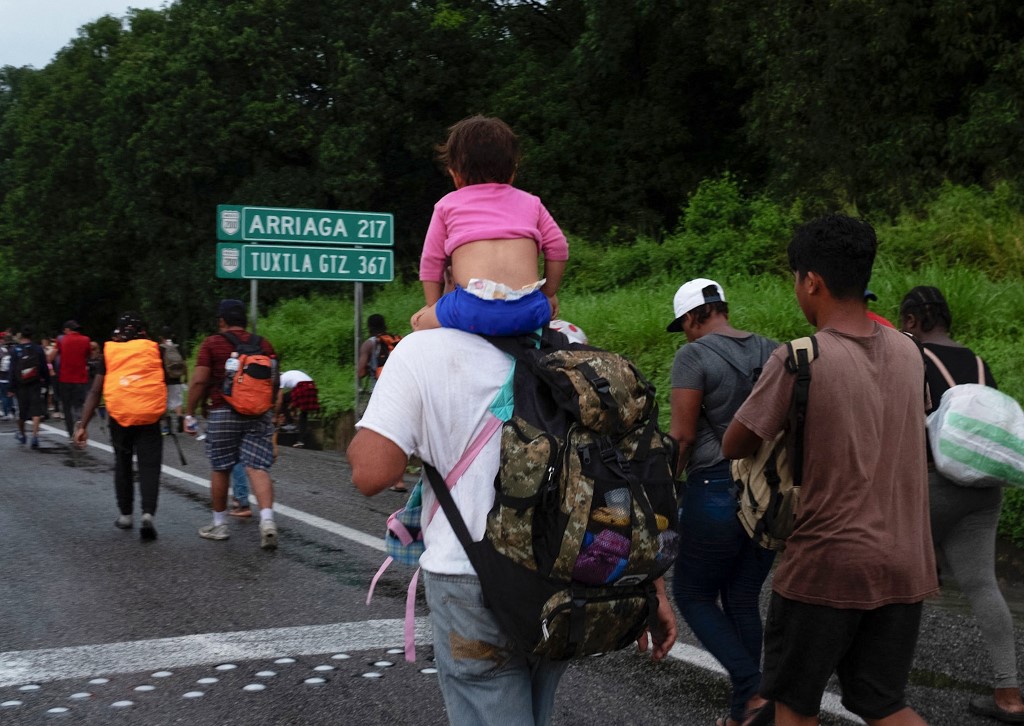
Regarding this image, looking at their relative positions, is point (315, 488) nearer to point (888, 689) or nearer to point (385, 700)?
point (385, 700)

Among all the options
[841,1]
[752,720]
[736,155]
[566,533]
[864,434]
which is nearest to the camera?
[566,533]

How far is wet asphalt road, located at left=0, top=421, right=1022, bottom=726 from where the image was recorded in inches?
184

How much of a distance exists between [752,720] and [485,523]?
220 centimetres

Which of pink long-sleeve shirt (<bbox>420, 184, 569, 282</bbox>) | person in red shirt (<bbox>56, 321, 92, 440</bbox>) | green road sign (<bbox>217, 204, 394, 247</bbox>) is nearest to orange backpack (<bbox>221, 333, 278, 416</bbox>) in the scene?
pink long-sleeve shirt (<bbox>420, 184, 569, 282</bbox>)

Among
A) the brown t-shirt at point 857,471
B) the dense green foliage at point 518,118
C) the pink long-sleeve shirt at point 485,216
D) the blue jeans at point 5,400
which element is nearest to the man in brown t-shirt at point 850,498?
the brown t-shirt at point 857,471

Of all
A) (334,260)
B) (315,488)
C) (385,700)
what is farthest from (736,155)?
(385,700)

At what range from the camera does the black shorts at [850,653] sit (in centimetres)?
303

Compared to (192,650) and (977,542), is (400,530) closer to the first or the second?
(977,542)

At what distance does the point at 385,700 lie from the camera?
15.6ft

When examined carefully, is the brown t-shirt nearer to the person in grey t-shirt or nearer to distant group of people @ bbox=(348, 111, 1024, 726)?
distant group of people @ bbox=(348, 111, 1024, 726)

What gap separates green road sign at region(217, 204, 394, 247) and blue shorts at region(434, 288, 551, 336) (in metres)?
12.7

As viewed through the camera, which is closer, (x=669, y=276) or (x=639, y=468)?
(x=639, y=468)

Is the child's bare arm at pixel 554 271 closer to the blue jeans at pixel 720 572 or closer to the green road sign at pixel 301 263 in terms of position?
the blue jeans at pixel 720 572

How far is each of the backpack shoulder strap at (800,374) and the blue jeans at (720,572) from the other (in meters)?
1.28
